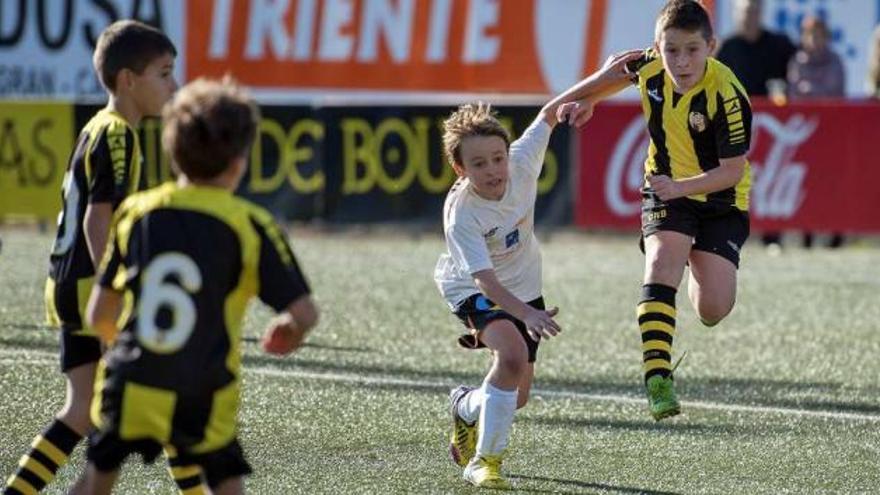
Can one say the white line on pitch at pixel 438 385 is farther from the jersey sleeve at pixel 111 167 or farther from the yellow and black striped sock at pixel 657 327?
the jersey sleeve at pixel 111 167

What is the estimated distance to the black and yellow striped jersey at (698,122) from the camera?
779cm

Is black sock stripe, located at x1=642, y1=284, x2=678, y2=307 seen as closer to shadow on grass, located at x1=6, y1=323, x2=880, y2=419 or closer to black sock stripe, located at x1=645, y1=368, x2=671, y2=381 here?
Answer: black sock stripe, located at x1=645, y1=368, x2=671, y2=381

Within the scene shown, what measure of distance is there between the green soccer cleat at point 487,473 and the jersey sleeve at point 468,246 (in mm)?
649

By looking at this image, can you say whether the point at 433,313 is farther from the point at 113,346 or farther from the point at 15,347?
the point at 113,346

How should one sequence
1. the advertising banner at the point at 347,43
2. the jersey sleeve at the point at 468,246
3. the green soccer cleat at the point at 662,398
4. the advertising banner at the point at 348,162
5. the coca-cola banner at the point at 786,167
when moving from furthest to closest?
1. the advertising banner at the point at 347,43
2. the advertising banner at the point at 348,162
3. the coca-cola banner at the point at 786,167
4. the green soccer cleat at the point at 662,398
5. the jersey sleeve at the point at 468,246

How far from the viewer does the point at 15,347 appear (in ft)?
32.6

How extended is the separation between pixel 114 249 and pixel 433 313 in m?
7.11

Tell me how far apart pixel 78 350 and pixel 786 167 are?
35.4 feet

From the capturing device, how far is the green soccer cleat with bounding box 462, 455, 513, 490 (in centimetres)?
666

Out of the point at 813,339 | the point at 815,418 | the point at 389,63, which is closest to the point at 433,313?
the point at 813,339

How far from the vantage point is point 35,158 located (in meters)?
17.1

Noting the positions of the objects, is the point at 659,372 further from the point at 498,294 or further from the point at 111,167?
the point at 111,167

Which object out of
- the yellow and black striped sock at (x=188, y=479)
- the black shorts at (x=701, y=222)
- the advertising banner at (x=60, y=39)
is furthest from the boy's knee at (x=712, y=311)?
the advertising banner at (x=60, y=39)

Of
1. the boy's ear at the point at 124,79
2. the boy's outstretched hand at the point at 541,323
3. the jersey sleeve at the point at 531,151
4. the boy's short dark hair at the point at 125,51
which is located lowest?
the boy's outstretched hand at the point at 541,323
